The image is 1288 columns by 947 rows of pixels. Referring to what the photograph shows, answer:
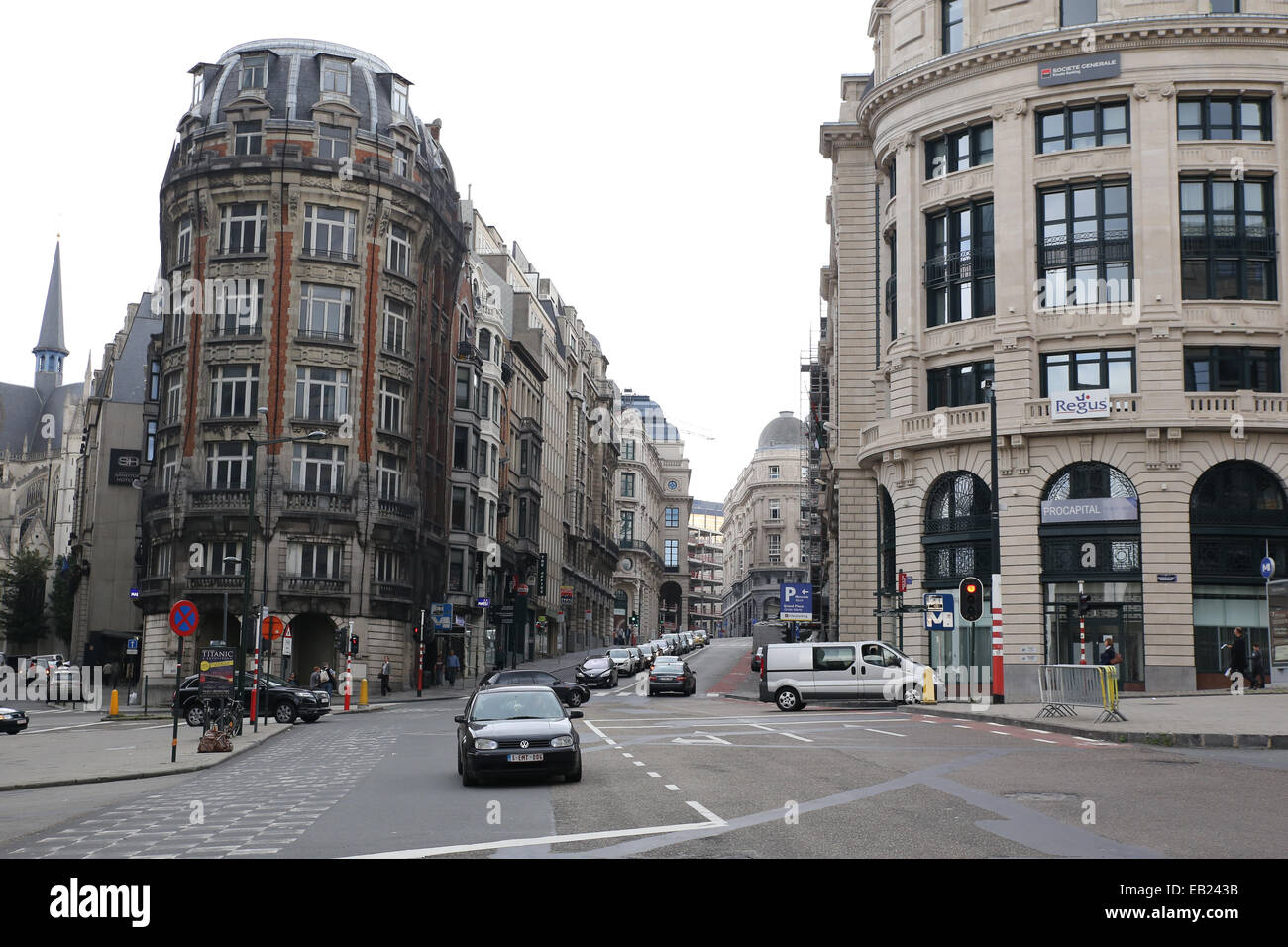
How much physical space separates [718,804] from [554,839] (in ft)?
9.80

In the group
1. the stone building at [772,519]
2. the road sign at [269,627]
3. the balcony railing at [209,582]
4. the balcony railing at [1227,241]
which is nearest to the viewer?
the road sign at [269,627]

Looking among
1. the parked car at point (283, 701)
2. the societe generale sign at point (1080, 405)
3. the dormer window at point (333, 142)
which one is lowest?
the parked car at point (283, 701)

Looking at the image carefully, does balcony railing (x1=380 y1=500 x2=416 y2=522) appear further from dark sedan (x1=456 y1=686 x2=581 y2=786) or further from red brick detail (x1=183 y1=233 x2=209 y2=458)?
dark sedan (x1=456 y1=686 x2=581 y2=786)

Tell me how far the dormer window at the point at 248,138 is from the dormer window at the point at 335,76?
Result: 3.73 meters

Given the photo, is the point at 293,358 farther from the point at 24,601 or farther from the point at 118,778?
the point at 24,601

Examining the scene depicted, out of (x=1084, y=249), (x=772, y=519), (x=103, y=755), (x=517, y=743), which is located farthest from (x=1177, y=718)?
(x=772, y=519)

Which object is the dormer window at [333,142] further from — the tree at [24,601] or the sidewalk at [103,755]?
the tree at [24,601]

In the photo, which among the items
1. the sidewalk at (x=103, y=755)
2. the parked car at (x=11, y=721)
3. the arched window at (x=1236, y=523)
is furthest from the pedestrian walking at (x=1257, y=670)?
the parked car at (x=11, y=721)

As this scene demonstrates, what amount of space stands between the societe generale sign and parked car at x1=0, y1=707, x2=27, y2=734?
33.5m

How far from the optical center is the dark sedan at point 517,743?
17.5 meters

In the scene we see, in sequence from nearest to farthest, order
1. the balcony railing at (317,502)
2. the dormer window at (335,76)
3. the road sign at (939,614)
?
the road sign at (939,614) < the balcony railing at (317,502) < the dormer window at (335,76)
